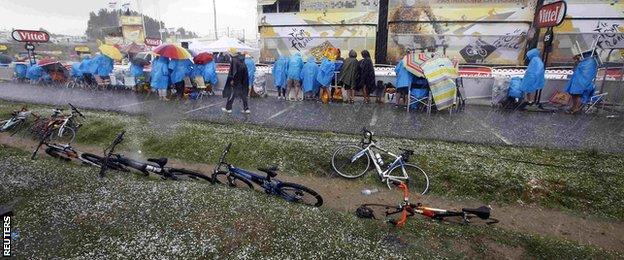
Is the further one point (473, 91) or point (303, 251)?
point (473, 91)

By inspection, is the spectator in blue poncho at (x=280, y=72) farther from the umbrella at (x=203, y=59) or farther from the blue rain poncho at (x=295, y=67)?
the umbrella at (x=203, y=59)

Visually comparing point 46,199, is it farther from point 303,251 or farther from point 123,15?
point 123,15

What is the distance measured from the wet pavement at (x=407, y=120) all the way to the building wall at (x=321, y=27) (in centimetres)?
568

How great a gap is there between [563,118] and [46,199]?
13.2 m

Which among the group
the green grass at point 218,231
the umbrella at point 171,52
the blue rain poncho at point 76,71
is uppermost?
the umbrella at point 171,52

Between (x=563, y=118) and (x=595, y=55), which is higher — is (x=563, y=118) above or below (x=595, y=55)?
below

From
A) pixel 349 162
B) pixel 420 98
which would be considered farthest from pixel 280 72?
pixel 349 162

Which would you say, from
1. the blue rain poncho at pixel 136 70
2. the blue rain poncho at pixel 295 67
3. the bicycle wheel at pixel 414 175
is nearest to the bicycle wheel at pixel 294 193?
the bicycle wheel at pixel 414 175

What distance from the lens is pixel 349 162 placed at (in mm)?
7633

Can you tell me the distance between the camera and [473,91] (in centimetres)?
1265

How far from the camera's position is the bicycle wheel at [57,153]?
785 centimetres

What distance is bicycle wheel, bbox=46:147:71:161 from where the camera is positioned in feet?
25.7

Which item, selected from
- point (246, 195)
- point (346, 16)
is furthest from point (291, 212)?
point (346, 16)

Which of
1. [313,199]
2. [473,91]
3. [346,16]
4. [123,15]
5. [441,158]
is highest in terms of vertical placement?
[123,15]
